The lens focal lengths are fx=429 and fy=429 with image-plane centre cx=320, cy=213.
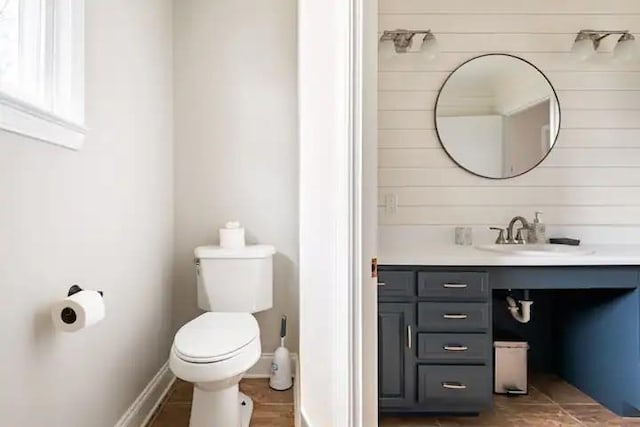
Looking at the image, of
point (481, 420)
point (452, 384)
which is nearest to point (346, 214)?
point (452, 384)

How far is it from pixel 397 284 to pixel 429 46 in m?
1.43

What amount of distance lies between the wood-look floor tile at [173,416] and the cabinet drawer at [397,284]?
1.13m

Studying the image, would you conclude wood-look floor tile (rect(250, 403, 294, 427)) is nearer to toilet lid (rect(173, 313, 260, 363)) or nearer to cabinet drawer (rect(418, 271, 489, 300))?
toilet lid (rect(173, 313, 260, 363))

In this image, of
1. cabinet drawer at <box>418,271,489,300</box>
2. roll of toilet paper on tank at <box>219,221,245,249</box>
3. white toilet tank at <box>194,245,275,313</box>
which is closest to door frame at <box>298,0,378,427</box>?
cabinet drawer at <box>418,271,489,300</box>

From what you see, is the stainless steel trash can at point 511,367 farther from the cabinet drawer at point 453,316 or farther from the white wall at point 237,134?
the white wall at point 237,134

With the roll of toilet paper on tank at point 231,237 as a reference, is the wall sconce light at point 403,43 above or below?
above

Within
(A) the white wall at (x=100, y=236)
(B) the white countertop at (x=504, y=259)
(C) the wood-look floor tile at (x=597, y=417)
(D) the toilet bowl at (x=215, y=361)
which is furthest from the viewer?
(C) the wood-look floor tile at (x=597, y=417)

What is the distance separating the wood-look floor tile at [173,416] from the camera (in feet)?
6.64

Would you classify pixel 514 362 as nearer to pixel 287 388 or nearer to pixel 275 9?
pixel 287 388

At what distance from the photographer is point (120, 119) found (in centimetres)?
181

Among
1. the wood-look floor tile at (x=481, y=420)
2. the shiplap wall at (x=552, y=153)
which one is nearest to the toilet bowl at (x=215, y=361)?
the wood-look floor tile at (x=481, y=420)

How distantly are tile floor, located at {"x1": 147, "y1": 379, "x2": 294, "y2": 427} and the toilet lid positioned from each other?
50cm

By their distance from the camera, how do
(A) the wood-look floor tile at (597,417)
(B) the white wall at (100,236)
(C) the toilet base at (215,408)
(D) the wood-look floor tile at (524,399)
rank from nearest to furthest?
(B) the white wall at (100,236)
(C) the toilet base at (215,408)
(A) the wood-look floor tile at (597,417)
(D) the wood-look floor tile at (524,399)

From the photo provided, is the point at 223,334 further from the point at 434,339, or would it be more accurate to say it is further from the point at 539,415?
the point at 539,415
